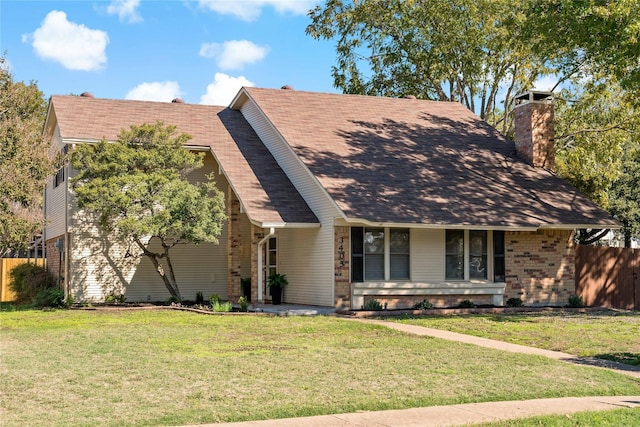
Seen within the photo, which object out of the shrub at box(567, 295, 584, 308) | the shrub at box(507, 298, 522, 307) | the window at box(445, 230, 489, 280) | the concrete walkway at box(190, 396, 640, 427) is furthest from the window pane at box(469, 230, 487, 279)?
the concrete walkway at box(190, 396, 640, 427)

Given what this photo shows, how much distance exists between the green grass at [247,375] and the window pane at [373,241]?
5417 mm

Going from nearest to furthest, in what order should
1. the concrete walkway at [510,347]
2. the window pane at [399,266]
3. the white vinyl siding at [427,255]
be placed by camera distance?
the concrete walkway at [510,347] < the window pane at [399,266] < the white vinyl siding at [427,255]

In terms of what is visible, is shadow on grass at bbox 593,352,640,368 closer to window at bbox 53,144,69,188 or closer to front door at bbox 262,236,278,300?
front door at bbox 262,236,278,300

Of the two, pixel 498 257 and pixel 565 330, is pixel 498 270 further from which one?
pixel 565 330

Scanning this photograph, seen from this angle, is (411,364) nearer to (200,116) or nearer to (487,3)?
(200,116)

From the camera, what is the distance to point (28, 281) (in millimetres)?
27172

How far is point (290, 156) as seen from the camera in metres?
23.8

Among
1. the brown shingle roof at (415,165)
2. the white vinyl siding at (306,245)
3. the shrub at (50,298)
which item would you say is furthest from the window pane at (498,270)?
the shrub at (50,298)

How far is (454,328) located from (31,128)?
48.2 feet

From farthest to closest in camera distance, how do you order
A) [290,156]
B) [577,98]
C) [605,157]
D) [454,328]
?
[577,98], [605,157], [290,156], [454,328]

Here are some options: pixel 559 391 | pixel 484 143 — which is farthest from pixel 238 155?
pixel 559 391

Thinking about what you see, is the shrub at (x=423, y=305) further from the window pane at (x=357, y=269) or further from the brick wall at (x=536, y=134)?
the brick wall at (x=536, y=134)

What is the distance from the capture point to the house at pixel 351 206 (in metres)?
21.4

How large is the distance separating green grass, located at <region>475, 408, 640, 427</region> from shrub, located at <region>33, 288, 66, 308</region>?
1804 centimetres
